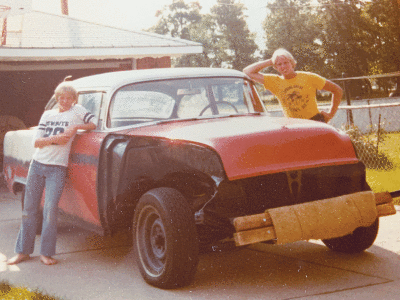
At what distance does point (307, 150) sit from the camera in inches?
194

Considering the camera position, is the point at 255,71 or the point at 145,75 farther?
the point at 255,71

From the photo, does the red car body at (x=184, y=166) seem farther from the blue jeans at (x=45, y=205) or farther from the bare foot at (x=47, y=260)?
the bare foot at (x=47, y=260)

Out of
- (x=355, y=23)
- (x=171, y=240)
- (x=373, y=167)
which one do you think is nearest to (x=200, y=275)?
(x=171, y=240)

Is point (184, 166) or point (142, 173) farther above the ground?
point (184, 166)

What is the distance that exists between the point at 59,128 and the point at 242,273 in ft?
7.56

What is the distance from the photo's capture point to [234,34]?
7725 centimetres

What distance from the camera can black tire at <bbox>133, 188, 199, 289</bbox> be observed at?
471cm

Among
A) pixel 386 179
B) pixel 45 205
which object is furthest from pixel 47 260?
pixel 386 179

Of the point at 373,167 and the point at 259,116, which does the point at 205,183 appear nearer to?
the point at 259,116

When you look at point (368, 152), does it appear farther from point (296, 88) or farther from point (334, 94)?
point (296, 88)

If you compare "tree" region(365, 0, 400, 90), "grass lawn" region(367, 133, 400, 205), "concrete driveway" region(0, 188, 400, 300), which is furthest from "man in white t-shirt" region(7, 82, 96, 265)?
"tree" region(365, 0, 400, 90)

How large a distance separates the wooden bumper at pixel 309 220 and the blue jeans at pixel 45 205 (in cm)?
229

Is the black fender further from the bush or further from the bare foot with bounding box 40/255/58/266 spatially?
the bush

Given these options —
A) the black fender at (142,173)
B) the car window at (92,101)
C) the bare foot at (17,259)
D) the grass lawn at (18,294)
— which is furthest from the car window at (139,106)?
the grass lawn at (18,294)
